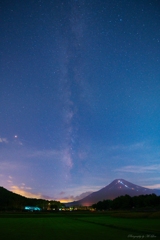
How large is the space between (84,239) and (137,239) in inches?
190

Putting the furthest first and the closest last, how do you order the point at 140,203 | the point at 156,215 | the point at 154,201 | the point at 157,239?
the point at 140,203
the point at 154,201
the point at 156,215
the point at 157,239

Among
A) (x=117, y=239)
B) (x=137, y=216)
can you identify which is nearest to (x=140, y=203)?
(x=137, y=216)

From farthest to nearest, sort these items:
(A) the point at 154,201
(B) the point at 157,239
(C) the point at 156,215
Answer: (A) the point at 154,201 < (C) the point at 156,215 < (B) the point at 157,239

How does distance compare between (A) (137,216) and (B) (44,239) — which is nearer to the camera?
(B) (44,239)

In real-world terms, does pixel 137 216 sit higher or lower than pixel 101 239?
higher

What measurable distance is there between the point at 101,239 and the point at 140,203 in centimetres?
18819

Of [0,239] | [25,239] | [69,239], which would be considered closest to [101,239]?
[69,239]

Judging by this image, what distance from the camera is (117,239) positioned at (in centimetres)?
2452

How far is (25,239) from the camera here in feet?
79.8

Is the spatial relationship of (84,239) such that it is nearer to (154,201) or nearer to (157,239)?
(157,239)

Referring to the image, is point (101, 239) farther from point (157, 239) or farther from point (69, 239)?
point (157, 239)

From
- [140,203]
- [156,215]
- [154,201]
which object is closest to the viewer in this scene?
[156,215]

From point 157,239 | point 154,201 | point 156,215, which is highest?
point 154,201

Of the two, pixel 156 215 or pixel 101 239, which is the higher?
pixel 156 215
